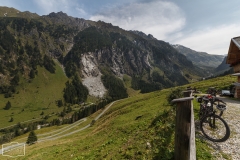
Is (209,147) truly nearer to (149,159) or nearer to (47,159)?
(149,159)

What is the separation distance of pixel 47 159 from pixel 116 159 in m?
13.3

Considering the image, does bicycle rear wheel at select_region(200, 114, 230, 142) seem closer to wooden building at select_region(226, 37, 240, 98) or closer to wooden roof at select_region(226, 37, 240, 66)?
wooden roof at select_region(226, 37, 240, 66)

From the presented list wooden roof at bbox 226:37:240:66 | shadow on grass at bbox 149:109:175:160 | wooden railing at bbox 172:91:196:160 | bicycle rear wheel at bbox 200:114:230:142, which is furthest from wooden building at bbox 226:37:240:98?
wooden railing at bbox 172:91:196:160

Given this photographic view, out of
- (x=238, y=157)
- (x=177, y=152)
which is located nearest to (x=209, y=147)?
(x=238, y=157)

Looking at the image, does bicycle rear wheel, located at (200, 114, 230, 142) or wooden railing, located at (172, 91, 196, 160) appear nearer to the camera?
wooden railing, located at (172, 91, 196, 160)

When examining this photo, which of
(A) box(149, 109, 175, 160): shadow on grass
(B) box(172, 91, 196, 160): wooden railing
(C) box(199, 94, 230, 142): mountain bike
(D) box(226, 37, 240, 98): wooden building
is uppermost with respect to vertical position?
(D) box(226, 37, 240, 98): wooden building

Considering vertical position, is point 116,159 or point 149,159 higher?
point 149,159

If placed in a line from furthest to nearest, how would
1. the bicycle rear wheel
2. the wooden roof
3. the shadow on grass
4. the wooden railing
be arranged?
1. the wooden roof
2. the bicycle rear wheel
3. the shadow on grass
4. the wooden railing

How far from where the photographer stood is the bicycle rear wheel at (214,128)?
1043cm

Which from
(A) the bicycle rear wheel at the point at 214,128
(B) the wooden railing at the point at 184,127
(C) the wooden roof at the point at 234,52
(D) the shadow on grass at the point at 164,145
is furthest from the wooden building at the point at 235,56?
(B) the wooden railing at the point at 184,127

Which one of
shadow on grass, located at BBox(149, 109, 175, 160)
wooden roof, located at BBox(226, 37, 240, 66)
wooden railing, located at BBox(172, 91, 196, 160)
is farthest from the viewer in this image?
wooden roof, located at BBox(226, 37, 240, 66)

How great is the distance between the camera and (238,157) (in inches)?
346

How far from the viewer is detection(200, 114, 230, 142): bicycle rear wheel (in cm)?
1043

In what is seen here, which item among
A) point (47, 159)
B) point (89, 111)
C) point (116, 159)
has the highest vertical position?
point (116, 159)
